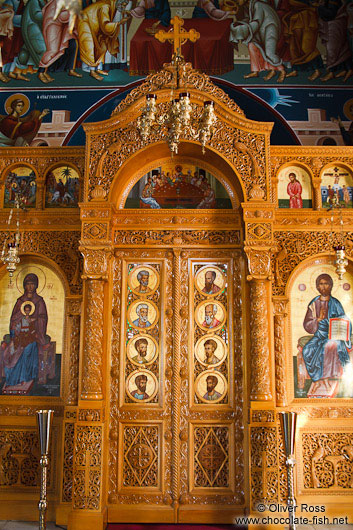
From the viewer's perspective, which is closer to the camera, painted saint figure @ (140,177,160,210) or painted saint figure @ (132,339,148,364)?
painted saint figure @ (132,339,148,364)

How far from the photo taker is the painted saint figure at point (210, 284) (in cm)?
736

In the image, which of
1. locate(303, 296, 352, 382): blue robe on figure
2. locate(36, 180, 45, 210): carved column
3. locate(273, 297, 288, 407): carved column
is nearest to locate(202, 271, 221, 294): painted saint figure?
locate(273, 297, 288, 407): carved column

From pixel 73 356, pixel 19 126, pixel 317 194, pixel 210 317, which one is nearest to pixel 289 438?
pixel 210 317

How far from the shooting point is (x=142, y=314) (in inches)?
288

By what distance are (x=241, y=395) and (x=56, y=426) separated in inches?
103

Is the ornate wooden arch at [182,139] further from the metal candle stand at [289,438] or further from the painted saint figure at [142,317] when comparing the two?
the metal candle stand at [289,438]

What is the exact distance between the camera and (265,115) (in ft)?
28.9

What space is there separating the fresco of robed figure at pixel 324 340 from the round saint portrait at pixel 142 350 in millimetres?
2027

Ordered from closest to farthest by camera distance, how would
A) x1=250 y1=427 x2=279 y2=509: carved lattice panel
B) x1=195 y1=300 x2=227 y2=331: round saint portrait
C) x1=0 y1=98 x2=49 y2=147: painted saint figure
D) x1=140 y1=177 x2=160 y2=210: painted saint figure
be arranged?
x1=250 y1=427 x2=279 y2=509: carved lattice panel < x1=195 y1=300 x2=227 y2=331: round saint portrait < x1=140 y1=177 x2=160 y2=210: painted saint figure < x1=0 y1=98 x2=49 y2=147: painted saint figure

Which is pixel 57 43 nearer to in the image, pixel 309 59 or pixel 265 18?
pixel 265 18

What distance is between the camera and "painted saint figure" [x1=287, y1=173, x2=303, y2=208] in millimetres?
7574

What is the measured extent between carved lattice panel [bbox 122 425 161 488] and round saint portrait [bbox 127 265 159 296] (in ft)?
A: 6.17

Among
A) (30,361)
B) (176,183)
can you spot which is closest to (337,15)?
(176,183)

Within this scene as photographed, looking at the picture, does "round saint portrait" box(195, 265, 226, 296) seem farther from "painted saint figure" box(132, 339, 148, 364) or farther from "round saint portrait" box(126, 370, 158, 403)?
"round saint portrait" box(126, 370, 158, 403)
